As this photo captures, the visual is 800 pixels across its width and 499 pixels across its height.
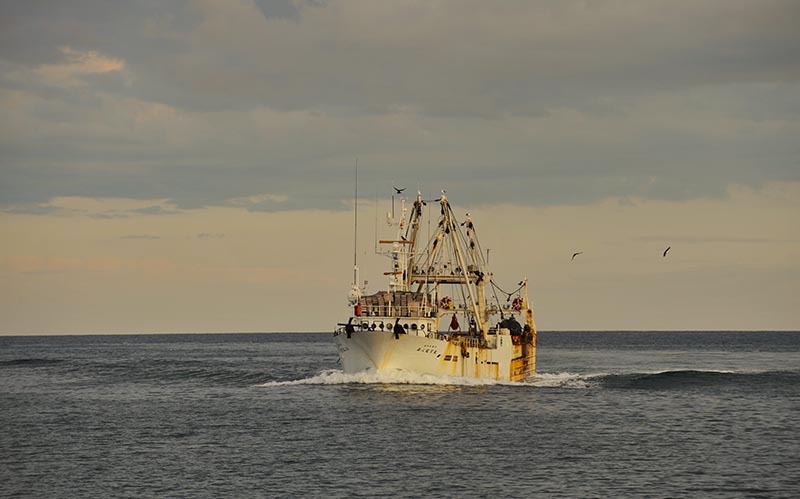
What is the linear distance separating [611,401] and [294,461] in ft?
129

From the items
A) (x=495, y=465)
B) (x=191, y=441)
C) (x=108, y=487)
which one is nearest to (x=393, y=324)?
(x=191, y=441)

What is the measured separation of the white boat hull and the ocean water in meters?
1.33

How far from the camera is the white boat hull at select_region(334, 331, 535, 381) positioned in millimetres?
84512

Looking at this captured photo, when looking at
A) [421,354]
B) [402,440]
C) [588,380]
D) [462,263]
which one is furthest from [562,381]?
[402,440]

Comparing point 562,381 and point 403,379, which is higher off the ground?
point 403,379

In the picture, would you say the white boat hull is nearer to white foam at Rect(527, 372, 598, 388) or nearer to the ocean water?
the ocean water

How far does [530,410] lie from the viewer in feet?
245

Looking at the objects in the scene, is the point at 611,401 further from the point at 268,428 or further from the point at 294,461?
the point at 294,461

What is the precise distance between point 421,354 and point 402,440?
2554 cm

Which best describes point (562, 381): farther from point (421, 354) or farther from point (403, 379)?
point (421, 354)

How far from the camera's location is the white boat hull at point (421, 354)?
277 ft

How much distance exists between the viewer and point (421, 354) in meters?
85.3

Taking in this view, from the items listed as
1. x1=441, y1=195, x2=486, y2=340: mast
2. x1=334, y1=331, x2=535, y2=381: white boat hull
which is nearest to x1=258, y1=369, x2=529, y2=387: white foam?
x1=334, y1=331, x2=535, y2=381: white boat hull

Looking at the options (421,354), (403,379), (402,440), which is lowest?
(402,440)
